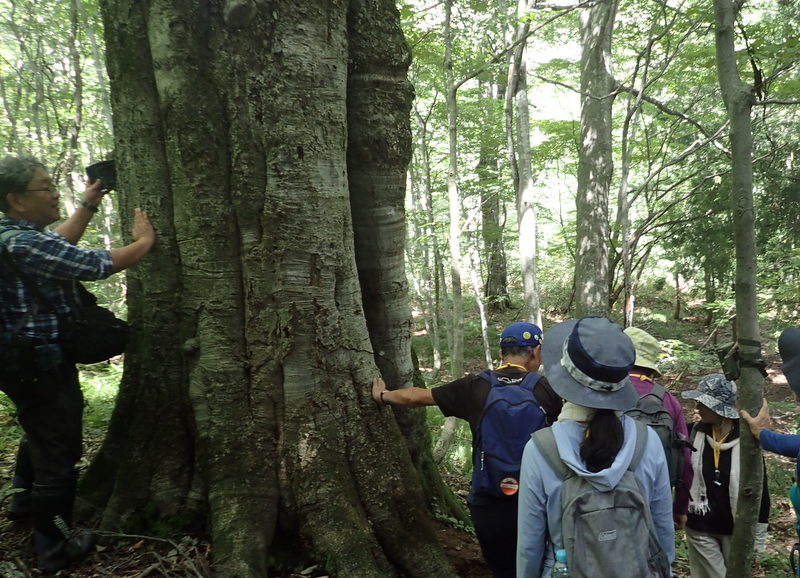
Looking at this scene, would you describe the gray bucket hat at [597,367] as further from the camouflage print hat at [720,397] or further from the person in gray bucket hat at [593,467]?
the camouflage print hat at [720,397]

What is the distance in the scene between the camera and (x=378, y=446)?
311cm

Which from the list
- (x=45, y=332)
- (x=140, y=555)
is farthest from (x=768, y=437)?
(x=45, y=332)

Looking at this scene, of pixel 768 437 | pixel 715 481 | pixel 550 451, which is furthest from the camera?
pixel 715 481

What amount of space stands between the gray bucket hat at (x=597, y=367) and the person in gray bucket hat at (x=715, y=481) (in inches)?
86.9

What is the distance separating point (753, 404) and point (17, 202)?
451cm

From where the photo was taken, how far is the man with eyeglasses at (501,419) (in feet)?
8.61

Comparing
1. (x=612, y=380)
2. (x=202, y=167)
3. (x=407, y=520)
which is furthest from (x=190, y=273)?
(x=612, y=380)

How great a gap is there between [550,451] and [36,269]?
282 cm

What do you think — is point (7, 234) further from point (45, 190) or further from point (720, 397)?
point (720, 397)

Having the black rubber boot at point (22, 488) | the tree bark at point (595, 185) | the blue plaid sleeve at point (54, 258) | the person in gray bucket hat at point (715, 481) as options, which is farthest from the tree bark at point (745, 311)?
the tree bark at point (595, 185)

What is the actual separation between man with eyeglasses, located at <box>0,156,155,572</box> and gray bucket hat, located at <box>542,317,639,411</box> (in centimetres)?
247

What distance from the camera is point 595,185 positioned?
8312 mm

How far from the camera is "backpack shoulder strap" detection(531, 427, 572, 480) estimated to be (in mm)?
1844

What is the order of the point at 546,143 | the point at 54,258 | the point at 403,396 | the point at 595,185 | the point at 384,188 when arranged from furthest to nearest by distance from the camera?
1. the point at 546,143
2. the point at 595,185
3. the point at 384,188
4. the point at 403,396
5. the point at 54,258
